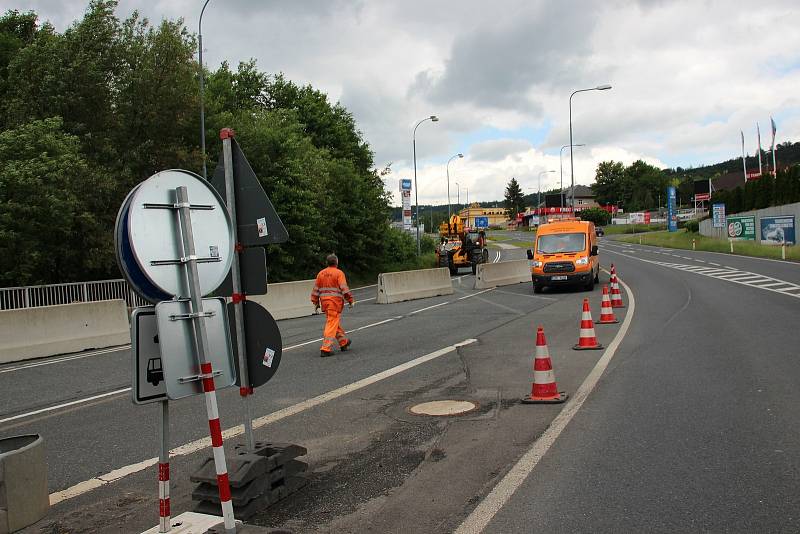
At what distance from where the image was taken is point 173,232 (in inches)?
151

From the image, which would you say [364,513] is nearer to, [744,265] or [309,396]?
[309,396]

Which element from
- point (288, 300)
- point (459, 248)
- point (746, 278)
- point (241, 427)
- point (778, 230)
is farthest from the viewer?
→ point (778, 230)

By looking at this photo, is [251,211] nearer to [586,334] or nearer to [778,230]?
[586,334]

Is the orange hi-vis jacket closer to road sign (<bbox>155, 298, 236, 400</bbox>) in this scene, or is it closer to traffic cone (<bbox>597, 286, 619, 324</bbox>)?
traffic cone (<bbox>597, 286, 619, 324</bbox>)

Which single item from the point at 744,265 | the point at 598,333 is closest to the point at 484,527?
the point at 598,333

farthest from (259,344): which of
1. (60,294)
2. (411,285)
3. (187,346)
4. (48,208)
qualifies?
(411,285)

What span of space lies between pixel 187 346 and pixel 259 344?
1.06 metres

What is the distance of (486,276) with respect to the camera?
29.9m

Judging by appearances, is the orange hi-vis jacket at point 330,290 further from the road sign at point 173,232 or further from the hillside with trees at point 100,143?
the hillside with trees at point 100,143

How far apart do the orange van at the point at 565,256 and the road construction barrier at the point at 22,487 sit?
21.6 meters

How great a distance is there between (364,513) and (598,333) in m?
9.87

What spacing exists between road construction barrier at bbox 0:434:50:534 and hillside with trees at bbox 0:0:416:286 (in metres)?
16.0

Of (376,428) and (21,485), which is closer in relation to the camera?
(21,485)

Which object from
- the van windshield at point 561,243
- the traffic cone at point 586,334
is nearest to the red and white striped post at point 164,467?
the traffic cone at point 586,334
